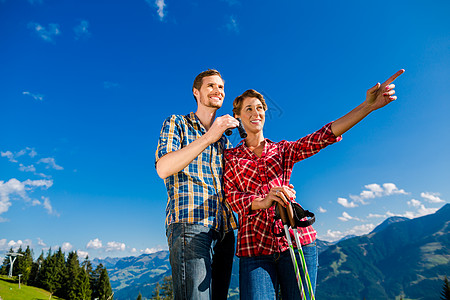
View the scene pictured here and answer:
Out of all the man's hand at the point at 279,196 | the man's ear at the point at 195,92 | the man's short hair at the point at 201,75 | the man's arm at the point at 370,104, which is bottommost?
the man's hand at the point at 279,196

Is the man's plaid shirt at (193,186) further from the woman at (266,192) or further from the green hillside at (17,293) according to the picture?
the green hillside at (17,293)

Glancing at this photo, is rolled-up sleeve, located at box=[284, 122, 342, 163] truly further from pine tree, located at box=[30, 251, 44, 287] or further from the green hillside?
pine tree, located at box=[30, 251, 44, 287]

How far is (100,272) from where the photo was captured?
9288 cm

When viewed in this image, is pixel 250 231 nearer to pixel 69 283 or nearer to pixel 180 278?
pixel 180 278

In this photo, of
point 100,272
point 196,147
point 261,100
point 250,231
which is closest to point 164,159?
point 196,147

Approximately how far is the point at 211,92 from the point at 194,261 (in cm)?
248

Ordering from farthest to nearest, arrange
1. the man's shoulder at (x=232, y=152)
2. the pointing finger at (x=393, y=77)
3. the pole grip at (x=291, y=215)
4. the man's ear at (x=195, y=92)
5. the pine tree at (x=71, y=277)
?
the pine tree at (x=71, y=277), the man's ear at (x=195, y=92), the man's shoulder at (x=232, y=152), the pointing finger at (x=393, y=77), the pole grip at (x=291, y=215)

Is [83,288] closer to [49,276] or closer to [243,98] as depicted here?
[49,276]

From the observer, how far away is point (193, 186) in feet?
12.1

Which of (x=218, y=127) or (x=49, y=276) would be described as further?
(x=49, y=276)

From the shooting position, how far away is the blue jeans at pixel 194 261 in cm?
322

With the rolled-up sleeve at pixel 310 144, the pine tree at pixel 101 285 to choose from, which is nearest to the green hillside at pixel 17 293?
the pine tree at pixel 101 285

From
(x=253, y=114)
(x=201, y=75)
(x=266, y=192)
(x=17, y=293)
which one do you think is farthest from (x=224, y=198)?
(x=17, y=293)

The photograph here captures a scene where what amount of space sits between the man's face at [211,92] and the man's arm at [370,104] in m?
1.78
